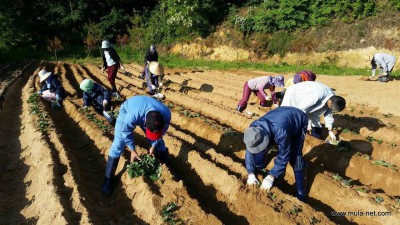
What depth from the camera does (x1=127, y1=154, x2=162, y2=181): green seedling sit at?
464 cm

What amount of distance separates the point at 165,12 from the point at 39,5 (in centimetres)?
1087

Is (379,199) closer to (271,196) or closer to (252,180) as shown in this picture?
(271,196)

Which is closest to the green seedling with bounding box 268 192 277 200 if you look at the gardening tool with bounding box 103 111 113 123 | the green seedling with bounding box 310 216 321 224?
the green seedling with bounding box 310 216 321 224

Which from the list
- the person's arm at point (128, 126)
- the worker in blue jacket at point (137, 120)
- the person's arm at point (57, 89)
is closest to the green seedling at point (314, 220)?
the worker in blue jacket at point (137, 120)

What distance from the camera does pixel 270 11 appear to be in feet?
69.7

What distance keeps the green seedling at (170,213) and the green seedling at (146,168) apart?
72cm

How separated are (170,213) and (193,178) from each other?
1.15 meters

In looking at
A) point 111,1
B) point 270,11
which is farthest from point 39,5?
point 270,11

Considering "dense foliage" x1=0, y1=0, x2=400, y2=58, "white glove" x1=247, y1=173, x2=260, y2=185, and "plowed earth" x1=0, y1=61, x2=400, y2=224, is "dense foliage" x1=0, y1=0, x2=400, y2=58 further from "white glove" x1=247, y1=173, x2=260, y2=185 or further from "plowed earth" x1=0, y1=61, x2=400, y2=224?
"white glove" x1=247, y1=173, x2=260, y2=185

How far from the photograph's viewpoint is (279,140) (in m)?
3.85

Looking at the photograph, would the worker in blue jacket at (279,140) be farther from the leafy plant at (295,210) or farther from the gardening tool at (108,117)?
the gardening tool at (108,117)

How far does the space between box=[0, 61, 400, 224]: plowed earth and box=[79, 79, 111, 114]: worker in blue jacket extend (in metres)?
0.44

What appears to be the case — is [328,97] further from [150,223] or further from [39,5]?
[39,5]

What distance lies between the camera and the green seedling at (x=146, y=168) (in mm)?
4641
